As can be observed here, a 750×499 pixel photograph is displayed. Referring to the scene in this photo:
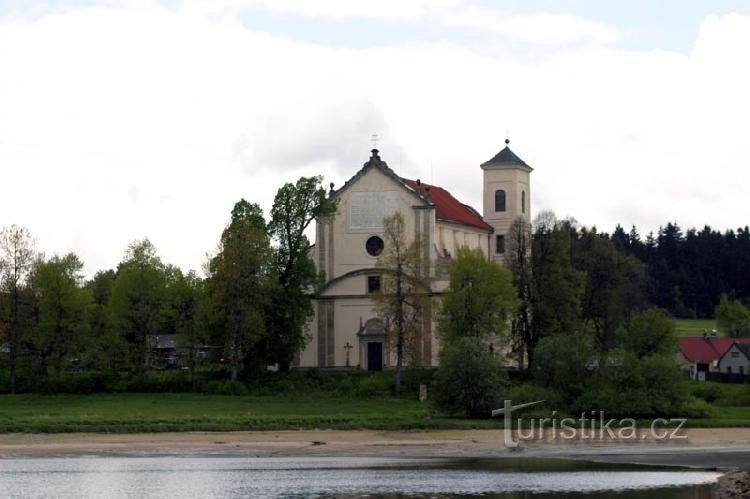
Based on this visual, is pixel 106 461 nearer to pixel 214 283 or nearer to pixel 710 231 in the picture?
pixel 214 283

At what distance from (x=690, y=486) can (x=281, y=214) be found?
4306 cm

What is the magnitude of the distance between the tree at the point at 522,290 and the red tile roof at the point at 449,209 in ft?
13.0

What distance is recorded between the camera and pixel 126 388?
274 ft

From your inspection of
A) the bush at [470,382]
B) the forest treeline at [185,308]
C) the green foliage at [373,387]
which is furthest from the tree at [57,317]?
the bush at [470,382]

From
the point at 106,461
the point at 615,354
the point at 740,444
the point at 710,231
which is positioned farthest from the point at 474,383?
the point at 710,231

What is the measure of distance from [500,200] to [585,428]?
32020 mm

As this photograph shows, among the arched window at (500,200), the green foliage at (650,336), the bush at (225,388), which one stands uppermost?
the arched window at (500,200)

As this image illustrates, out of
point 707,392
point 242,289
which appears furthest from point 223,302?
point 707,392

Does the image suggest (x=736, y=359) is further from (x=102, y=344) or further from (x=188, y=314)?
(x=102, y=344)

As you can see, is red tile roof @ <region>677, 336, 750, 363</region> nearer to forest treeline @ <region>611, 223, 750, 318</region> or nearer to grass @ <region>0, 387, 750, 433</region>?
grass @ <region>0, 387, 750, 433</region>

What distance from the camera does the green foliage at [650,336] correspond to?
271ft

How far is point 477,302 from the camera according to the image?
83.3 metres

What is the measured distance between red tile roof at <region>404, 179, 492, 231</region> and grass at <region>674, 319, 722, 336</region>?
164 feet

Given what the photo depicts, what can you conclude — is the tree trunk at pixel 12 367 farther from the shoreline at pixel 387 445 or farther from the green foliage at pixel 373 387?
the green foliage at pixel 373 387
